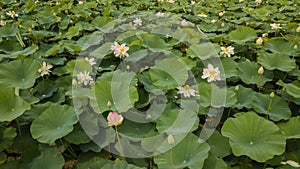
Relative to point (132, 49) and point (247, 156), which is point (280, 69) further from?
point (132, 49)

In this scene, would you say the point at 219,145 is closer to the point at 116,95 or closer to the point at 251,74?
the point at 116,95

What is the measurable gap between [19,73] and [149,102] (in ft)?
2.17

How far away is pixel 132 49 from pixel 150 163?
2.70 feet

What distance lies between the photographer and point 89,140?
4.06 feet

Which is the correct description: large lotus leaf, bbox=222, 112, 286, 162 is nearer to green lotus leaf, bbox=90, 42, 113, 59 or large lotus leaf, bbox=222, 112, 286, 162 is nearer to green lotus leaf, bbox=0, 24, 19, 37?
green lotus leaf, bbox=90, 42, 113, 59

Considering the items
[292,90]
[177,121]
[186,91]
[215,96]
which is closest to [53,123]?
[177,121]

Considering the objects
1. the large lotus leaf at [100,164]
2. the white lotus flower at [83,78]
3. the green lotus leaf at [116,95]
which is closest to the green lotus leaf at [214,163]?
the large lotus leaf at [100,164]

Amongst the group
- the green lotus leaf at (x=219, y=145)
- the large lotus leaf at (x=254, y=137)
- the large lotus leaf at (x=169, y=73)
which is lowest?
the green lotus leaf at (x=219, y=145)

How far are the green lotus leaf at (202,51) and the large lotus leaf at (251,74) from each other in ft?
0.62

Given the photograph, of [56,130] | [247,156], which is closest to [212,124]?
[247,156]

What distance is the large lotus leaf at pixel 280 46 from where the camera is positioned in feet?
6.21

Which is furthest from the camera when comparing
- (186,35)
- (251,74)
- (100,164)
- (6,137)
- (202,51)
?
(186,35)

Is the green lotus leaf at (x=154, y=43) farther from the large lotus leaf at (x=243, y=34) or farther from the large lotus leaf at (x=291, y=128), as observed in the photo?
the large lotus leaf at (x=291, y=128)

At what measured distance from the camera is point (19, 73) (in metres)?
1.48
